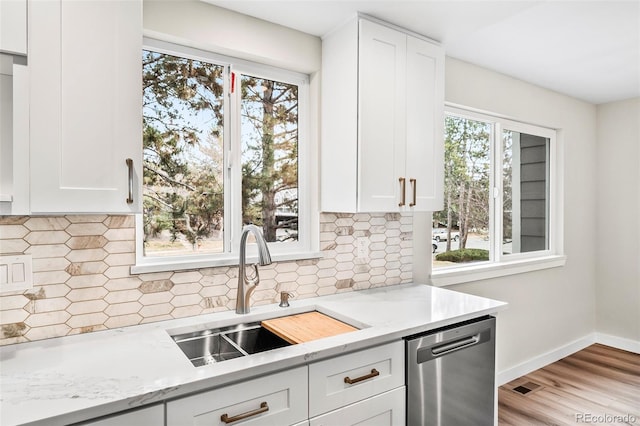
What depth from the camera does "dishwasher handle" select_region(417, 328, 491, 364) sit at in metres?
1.65

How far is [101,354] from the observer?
1.34 meters

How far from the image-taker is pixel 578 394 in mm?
3031

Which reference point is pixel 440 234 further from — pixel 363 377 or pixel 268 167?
pixel 363 377

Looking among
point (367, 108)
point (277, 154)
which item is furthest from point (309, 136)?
point (367, 108)

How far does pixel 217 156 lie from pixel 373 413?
133 cm

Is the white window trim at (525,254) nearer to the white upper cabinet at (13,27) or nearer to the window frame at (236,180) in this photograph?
the window frame at (236,180)

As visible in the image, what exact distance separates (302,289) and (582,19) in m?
2.11

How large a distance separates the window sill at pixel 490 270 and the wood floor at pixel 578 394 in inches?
34.6

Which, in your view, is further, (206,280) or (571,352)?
(571,352)

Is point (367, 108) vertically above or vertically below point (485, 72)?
below

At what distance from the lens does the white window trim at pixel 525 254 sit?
9.34 feet

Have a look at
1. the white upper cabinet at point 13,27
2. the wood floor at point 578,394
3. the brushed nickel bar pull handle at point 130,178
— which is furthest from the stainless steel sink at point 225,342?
the wood floor at point 578,394

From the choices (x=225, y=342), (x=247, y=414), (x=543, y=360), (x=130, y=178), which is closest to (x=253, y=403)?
(x=247, y=414)

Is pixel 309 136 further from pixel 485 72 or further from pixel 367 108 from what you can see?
pixel 485 72
